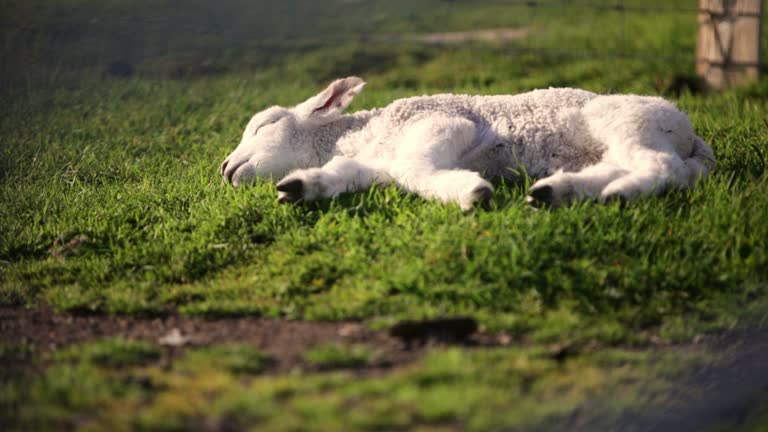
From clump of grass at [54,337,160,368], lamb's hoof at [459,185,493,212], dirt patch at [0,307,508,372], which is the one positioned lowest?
dirt patch at [0,307,508,372]

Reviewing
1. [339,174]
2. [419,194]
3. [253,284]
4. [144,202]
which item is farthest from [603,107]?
[144,202]

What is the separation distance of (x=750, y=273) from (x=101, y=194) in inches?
140

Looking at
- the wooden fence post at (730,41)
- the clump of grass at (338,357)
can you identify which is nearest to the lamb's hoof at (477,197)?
the clump of grass at (338,357)

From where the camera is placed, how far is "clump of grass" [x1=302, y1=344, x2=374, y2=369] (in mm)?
3092

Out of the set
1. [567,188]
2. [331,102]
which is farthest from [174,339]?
[331,102]

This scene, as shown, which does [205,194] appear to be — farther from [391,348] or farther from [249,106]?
[249,106]

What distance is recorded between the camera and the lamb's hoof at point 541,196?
165 inches

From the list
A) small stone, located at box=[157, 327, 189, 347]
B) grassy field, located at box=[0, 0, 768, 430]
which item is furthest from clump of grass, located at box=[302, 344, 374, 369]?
small stone, located at box=[157, 327, 189, 347]

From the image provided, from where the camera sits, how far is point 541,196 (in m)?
4.22

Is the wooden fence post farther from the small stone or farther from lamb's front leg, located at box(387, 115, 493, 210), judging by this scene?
the small stone

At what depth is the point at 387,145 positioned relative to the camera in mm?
4949

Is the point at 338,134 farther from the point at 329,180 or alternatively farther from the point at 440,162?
the point at 440,162

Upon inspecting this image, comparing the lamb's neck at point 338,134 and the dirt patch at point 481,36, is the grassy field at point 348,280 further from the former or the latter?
the dirt patch at point 481,36

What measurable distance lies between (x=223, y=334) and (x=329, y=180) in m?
1.35
